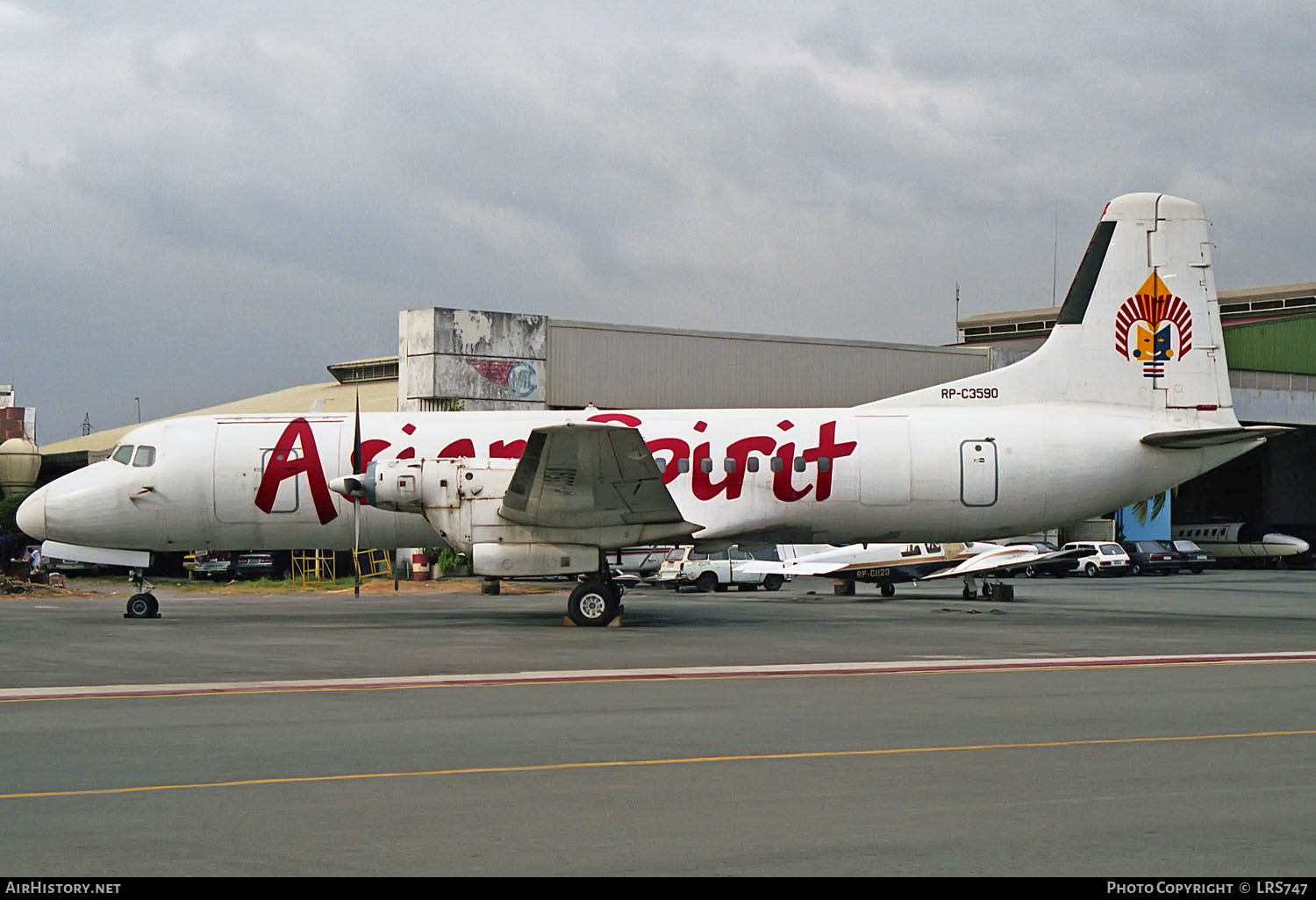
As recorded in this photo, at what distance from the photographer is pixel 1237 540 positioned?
55500mm

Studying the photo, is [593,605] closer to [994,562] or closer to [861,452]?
[861,452]

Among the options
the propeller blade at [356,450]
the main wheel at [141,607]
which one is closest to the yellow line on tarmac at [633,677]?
the propeller blade at [356,450]

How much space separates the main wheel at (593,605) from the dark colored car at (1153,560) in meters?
31.8

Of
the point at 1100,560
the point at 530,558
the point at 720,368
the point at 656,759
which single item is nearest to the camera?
the point at 656,759

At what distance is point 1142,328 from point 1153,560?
1065 inches

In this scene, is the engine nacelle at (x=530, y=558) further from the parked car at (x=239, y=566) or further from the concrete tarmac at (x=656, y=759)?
the parked car at (x=239, y=566)

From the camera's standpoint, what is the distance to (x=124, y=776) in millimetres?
7688

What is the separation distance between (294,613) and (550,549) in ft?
22.5

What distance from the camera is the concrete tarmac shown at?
18.9 feet

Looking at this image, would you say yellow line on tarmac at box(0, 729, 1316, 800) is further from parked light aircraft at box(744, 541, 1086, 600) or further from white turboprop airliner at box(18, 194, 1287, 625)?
parked light aircraft at box(744, 541, 1086, 600)

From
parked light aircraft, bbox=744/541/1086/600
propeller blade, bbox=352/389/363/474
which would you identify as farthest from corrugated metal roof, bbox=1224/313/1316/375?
propeller blade, bbox=352/389/363/474

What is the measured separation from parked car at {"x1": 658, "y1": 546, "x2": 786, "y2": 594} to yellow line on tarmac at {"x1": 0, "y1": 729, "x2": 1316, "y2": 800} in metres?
25.7

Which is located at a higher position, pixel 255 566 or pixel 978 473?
pixel 978 473

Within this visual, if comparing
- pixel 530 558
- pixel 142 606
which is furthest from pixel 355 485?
pixel 142 606
